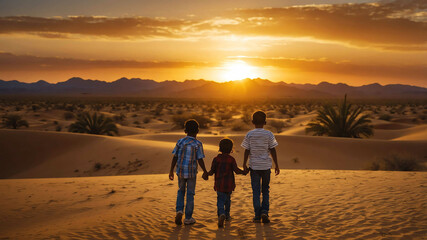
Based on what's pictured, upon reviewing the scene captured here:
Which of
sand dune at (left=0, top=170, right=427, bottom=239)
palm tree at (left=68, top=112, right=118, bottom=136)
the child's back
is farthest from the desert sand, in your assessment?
palm tree at (left=68, top=112, right=118, bottom=136)

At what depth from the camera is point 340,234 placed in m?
5.41

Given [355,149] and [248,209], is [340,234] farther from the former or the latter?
[355,149]

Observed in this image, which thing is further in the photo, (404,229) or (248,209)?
(248,209)

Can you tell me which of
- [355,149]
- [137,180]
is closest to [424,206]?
[137,180]

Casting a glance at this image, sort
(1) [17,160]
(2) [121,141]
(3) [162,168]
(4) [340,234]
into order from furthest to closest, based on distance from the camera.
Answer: (2) [121,141] < (1) [17,160] < (3) [162,168] < (4) [340,234]

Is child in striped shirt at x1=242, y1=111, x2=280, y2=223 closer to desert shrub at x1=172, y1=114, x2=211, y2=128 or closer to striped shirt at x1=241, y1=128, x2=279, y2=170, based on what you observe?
striped shirt at x1=241, y1=128, x2=279, y2=170

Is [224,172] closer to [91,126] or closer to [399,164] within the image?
[399,164]

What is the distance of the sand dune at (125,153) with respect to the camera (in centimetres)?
1400

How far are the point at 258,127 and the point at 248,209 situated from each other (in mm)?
2070

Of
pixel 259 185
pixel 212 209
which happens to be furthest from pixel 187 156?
pixel 212 209

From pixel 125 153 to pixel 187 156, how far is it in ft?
33.1

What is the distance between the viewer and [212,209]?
694cm

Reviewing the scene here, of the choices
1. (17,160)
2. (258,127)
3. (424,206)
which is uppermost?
(258,127)

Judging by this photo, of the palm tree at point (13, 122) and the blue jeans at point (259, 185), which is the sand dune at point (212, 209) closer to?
the blue jeans at point (259, 185)
